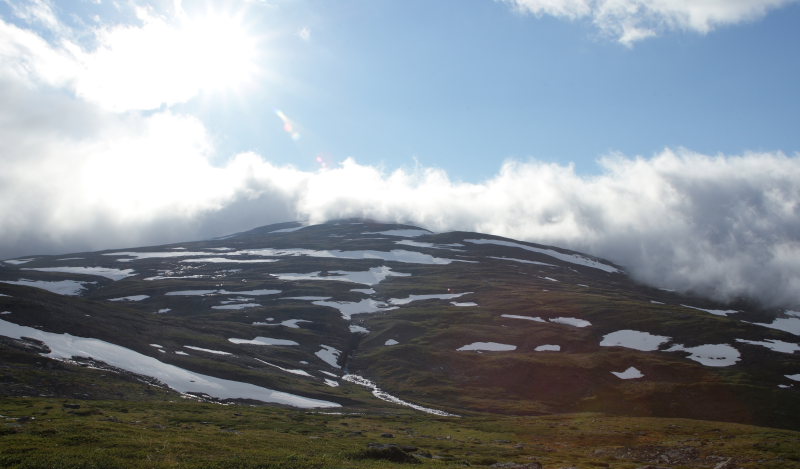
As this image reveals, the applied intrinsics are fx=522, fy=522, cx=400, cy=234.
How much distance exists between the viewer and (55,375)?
5644 cm

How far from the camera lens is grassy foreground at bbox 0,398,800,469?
26.2 m

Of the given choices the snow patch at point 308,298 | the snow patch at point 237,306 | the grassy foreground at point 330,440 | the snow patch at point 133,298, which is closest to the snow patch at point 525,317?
the snow patch at point 308,298

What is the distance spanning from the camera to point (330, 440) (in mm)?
40250

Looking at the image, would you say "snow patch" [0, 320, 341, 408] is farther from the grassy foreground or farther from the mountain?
the grassy foreground

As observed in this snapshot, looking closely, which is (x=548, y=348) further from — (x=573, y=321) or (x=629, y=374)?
(x=573, y=321)

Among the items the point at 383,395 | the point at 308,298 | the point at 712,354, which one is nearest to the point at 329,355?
the point at 383,395

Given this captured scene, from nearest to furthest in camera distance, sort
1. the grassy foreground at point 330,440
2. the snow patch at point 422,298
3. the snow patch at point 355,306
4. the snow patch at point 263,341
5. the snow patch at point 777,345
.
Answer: the grassy foreground at point 330,440 < the snow patch at point 263,341 < the snow patch at point 777,345 < the snow patch at point 355,306 < the snow patch at point 422,298

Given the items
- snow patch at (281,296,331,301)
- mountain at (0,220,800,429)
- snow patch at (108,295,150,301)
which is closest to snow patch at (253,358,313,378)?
mountain at (0,220,800,429)

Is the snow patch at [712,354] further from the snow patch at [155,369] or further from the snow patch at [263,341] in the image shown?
the snow patch at [263,341]

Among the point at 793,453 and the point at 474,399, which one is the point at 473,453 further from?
the point at 474,399

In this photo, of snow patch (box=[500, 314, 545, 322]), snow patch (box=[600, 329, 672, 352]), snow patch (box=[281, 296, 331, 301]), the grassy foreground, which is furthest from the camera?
snow patch (box=[281, 296, 331, 301])

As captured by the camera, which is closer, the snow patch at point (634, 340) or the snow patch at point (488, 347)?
the snow patch at point (488, 347)

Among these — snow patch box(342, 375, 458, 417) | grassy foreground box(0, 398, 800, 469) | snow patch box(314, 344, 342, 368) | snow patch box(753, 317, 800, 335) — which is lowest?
snow patch box(342, 375, 458, 417)

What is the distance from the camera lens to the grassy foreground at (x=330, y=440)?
86.1 feet
